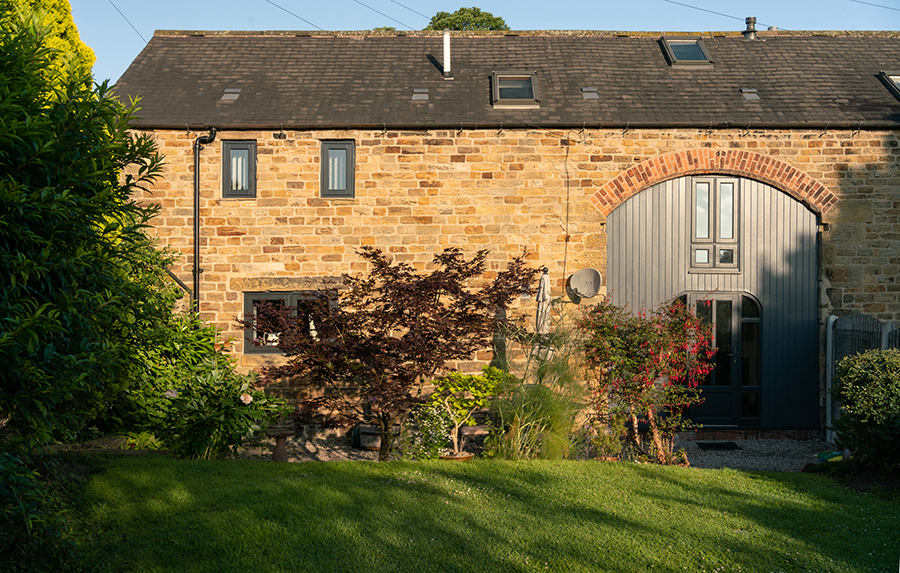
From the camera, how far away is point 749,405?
412 inches

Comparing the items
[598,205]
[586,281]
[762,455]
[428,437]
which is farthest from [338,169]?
[762,455]

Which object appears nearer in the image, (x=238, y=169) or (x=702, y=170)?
(x=702, y=170)

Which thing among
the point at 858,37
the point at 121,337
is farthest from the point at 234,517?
the point at 858,37

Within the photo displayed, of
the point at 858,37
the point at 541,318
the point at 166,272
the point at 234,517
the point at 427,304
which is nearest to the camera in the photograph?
the point at 234,517

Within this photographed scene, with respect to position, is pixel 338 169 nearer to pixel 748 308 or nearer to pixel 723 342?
pixel 723 342

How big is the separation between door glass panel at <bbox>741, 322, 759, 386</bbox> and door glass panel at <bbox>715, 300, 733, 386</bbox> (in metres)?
0.23

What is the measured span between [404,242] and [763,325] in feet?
19.4

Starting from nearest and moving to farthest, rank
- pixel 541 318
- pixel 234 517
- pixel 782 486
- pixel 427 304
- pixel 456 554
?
pixel 456 554 < pixel 234 517 < pixel 782 486 < pixel 427 304 < pixel 541 318

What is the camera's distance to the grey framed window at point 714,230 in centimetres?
1049

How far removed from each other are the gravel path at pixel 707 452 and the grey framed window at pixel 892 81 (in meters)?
5.96

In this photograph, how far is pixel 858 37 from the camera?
12.6m

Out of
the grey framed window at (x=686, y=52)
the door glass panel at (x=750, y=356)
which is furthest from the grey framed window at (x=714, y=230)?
the grey framed window at (x=686, y=52)

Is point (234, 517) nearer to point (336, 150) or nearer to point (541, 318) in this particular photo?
point (541, 318)

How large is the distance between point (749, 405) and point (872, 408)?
12.2 feet
